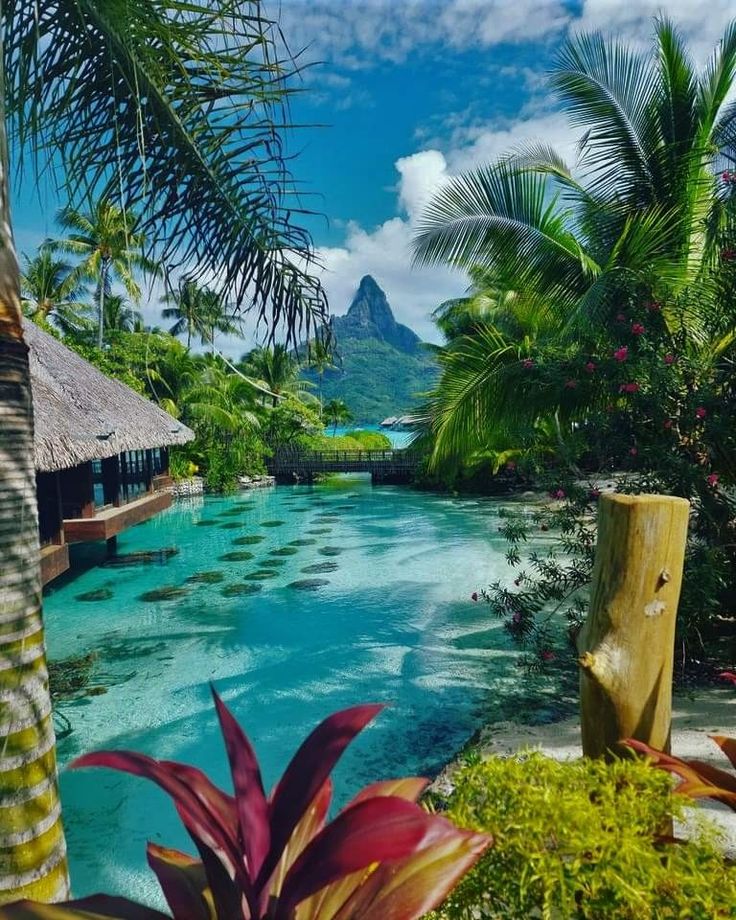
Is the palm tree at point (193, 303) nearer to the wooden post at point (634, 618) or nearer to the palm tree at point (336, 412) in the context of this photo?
the wooden post at point (634, 618)

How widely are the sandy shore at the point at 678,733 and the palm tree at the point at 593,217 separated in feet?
8.95

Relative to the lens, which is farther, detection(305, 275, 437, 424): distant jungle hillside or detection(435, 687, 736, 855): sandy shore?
detection(305, 275, 437, 424): distant jungle hillside

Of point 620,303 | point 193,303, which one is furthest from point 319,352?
point 620,303

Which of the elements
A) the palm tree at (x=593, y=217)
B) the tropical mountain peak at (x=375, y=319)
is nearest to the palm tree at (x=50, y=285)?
the palm tree at (x=593, y=217)

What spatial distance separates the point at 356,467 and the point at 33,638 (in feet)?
80.2

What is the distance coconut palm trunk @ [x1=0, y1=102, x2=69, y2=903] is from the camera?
1520mm

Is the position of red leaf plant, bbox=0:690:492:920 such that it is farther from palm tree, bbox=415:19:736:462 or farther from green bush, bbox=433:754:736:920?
palm tree, bbox=415:19:736:462

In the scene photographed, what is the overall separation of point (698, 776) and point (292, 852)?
1060mm

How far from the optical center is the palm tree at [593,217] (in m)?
5.05

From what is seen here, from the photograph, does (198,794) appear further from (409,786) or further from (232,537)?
(232,537)

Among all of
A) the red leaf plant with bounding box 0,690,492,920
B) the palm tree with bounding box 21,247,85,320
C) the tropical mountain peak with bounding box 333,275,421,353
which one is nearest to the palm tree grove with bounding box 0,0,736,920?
the red leaf plant with bounding box 0,690,492,920

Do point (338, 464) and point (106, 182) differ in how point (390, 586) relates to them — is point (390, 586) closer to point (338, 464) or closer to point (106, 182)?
point (106, 182)

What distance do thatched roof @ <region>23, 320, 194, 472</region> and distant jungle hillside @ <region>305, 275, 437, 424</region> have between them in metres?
41.1

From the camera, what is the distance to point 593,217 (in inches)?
228
